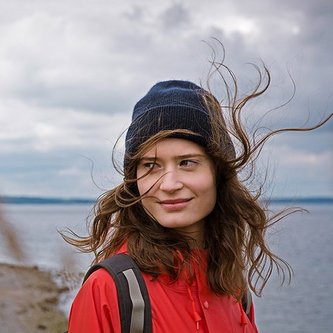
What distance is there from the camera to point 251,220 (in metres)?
2.93

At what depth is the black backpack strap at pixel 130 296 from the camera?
2.29 m

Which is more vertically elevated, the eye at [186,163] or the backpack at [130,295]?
the eye at [186,163]

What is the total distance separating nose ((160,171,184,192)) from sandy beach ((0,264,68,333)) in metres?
8.28

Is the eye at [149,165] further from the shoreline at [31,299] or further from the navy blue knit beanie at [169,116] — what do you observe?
the shoreline at [31,299]

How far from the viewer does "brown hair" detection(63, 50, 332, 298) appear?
8.59ft

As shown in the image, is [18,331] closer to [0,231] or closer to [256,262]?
[0,231]

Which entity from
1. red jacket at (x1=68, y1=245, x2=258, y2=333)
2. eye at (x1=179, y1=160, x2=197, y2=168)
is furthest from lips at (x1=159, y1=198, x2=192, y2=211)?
red jacket at (x1=68, y1=245, x2=258, y2=333)

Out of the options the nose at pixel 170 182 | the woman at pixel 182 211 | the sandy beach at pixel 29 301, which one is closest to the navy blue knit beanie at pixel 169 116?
the woman at pixel 182 211

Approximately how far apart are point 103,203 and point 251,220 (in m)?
0.53

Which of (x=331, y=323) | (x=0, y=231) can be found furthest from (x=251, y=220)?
(x=331, y=323)

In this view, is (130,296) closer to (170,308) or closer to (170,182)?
(170,308)

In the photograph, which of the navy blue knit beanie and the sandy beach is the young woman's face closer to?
the navy blue knit beanie

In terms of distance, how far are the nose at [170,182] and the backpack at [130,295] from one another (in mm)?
268

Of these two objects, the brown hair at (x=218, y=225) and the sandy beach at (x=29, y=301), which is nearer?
the brown hair at (x=218, y=225)
